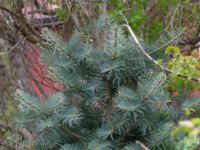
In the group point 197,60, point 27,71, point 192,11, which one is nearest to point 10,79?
point 27,71

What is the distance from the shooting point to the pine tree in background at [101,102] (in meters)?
2.56

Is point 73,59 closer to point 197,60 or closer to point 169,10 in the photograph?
point 197,60

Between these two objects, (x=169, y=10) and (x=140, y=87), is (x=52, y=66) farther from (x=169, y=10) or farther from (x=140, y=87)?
(x=169, y=10)

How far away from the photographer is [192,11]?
16.5ft

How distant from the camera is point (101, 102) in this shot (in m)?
2.80

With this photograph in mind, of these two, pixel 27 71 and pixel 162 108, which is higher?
pixel 162 108

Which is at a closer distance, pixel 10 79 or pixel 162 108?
pixel 162 108

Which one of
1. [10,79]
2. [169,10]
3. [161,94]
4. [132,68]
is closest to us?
[161,94]

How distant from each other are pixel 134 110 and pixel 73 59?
60 centimetres

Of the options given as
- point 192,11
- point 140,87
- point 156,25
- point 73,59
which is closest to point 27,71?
point 156,25

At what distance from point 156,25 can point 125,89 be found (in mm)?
2619

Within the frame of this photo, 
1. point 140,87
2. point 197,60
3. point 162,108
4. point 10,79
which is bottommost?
point 10,79

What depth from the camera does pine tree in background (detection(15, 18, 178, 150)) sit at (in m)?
2.56

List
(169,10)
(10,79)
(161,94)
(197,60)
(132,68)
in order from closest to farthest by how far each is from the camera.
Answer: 1. (197,60)
2. (161,94)
3. (132,68)
4. (169,10)
5. (10,79)
